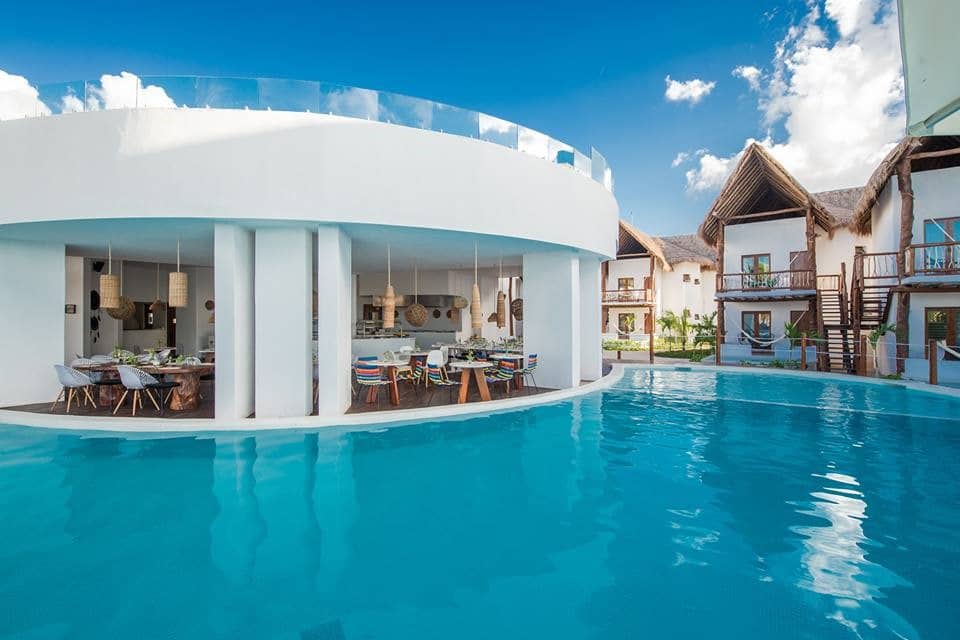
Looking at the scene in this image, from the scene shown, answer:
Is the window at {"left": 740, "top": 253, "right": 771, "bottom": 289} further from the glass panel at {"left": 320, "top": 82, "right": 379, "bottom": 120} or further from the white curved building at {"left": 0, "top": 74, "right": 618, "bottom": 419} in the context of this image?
the glass panel at {"left": 320, "top": 82, "right": 379, "bottom": 120}

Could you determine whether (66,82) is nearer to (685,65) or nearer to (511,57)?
(511,57)

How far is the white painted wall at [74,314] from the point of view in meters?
10.7

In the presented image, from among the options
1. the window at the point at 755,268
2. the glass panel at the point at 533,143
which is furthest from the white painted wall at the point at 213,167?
the window at the point at 755,268

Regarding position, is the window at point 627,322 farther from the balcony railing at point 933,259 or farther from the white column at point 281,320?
the white column at point 281,320

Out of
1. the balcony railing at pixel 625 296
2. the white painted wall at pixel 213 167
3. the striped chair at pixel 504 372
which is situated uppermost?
the white painted wall at pixel 213 167

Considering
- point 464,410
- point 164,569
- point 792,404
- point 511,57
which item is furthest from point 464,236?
point 511,57

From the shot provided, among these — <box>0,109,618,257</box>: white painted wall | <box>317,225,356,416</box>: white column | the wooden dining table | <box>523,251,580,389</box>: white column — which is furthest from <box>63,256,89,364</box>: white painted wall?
<box>523,251,580,389</box>: white column

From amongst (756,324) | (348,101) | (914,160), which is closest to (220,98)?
(348,101)

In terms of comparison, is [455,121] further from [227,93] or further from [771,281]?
[771,281]

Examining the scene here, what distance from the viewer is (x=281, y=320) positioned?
8352mm

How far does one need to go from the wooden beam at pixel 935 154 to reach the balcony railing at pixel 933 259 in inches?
104

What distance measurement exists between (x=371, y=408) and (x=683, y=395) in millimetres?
7425

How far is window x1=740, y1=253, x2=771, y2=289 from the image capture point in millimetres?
18203

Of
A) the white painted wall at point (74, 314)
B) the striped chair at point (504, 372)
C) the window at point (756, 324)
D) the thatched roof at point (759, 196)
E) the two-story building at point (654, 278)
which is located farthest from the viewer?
the two-story building at point (654, 278)
